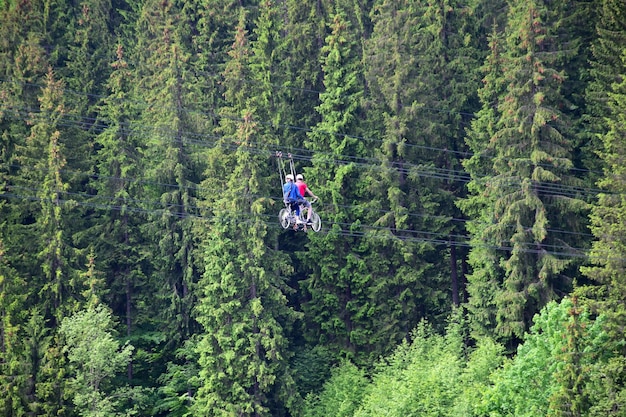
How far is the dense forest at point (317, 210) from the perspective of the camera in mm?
63531

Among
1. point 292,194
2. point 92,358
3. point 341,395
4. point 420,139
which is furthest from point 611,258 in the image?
point 92,358

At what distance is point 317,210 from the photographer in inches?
2766

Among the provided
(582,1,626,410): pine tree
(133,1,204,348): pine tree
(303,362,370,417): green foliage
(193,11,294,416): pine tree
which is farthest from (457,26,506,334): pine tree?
(133,1,204,348): pine tree

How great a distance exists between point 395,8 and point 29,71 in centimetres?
1949

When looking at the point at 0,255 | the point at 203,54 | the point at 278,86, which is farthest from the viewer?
the point at 203,54

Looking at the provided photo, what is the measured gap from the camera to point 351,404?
221 ft

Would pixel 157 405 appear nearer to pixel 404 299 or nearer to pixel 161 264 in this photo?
pixel 161 264

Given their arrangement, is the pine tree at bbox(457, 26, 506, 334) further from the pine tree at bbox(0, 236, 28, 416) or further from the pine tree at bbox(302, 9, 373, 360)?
the pine tree at bbox(0, 236, 28, 416)

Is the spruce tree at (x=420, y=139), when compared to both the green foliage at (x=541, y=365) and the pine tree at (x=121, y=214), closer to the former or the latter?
the green foliage at (x=541, y=365)

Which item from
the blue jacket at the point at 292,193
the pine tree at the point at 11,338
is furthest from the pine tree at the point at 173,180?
the blue jacket at the point at 292,193

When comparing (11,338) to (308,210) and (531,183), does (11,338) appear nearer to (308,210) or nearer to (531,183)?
(308,210)

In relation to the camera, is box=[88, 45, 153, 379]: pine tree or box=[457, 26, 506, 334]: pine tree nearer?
box=[457, 26, 506, 334]: pine tree

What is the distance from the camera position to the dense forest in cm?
6353

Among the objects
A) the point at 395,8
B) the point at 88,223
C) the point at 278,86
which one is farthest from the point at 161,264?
the point at 395,8
